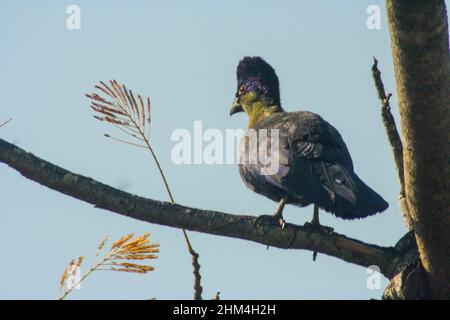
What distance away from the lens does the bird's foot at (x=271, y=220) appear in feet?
17.2

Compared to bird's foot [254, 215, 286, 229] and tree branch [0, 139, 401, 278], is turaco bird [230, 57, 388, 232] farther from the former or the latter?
tree branch [0, 139, 401, 278]

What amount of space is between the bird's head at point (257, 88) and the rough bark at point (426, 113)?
4.46m

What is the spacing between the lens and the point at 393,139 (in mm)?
5516

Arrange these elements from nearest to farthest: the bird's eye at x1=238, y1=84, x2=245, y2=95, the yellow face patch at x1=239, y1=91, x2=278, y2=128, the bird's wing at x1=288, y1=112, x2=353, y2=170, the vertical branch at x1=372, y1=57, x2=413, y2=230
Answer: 1. the vertical branch at x1=372, y1=57, x2=413, y2=230
2. the bird's wing at x1=288, y1=112, x2=353, y2=170
3. the yellow face patch at x1=239, y1=91, x2=278, y2=128
4. the bird's eye at x1=238, y1=84, x2=245, y2=95

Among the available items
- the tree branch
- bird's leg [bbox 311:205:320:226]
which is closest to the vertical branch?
the tree branch

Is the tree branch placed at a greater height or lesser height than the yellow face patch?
lesser

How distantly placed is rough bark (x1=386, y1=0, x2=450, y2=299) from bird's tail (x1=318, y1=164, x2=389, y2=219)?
115cm

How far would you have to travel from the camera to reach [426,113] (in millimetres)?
4004

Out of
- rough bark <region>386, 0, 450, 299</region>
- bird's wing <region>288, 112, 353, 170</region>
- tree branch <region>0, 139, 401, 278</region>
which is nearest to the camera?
rough bark <region>386, 0, 450, 299</region>

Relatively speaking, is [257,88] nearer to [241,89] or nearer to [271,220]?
[241,89]

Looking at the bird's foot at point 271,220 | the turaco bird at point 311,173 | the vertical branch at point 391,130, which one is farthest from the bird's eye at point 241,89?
the vertical branch at point 391,130

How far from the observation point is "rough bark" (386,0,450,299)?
148 inches

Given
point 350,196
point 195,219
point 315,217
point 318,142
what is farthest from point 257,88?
point 195,219

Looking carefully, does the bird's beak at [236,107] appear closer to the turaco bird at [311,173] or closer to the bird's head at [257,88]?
the bird's head at [257,88]
